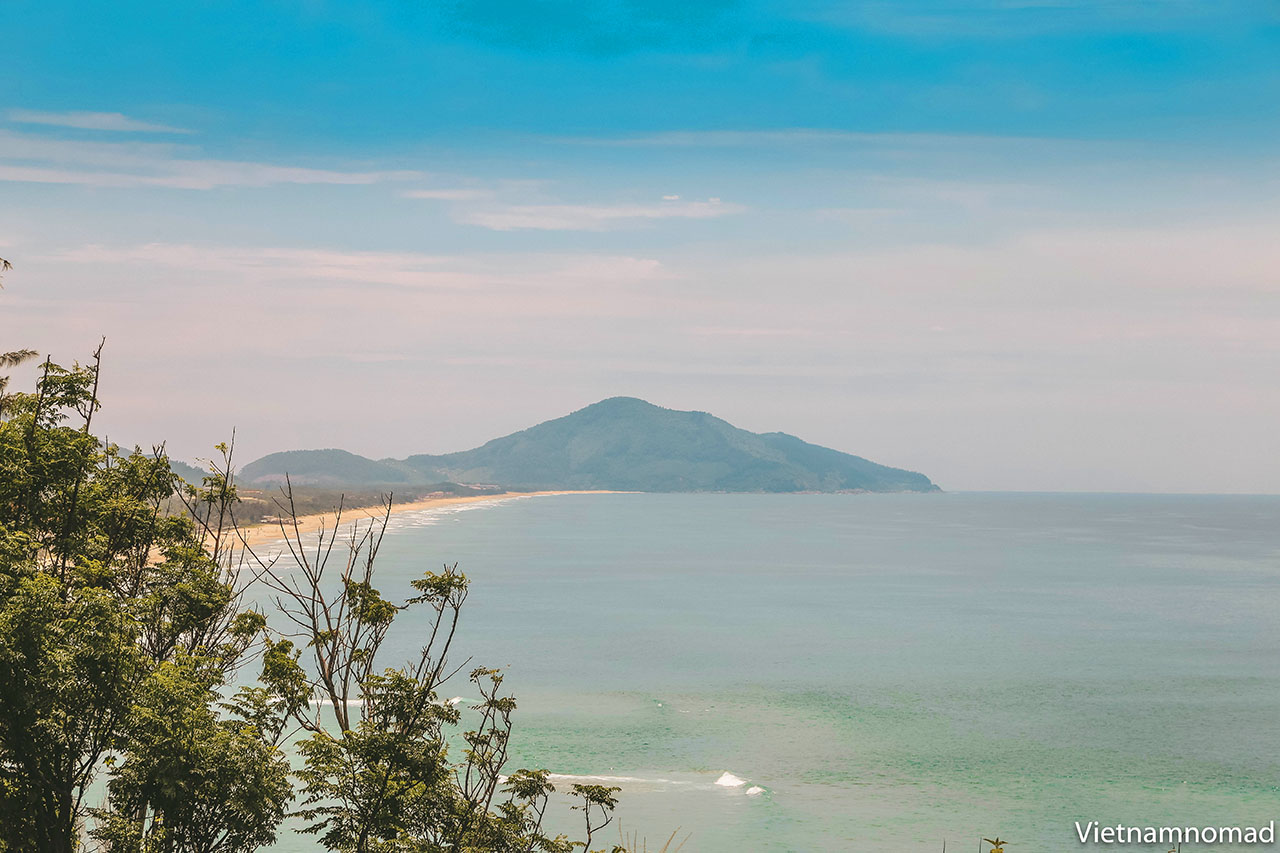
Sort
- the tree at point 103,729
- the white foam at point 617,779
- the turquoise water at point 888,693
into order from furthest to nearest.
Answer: the white foam at point 617,779, the turquoise water at point 888,693, the tree at point 103,729

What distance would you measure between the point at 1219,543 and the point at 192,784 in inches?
6311

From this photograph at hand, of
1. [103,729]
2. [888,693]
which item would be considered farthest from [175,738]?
[888,693]

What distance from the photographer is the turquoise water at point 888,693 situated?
2786 cm

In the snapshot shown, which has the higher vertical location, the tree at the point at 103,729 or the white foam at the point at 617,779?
the tree at the point at 103,729

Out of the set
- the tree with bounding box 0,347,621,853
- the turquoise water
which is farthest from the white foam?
the tree with bounding box 0,347,621,853

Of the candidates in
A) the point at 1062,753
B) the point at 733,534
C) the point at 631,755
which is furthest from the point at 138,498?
the point at 733,534

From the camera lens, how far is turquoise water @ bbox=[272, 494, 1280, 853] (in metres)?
27.9

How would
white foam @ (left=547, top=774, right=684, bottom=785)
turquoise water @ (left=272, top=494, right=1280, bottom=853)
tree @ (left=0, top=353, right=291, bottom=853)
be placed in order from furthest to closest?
white foam @ (left=547, top=774, right=684, bottom=785), turquoise water @ (left=272, top=494, right=1280, bottom=853), tree @ (left=0, top=353, right=291, bottom=853)

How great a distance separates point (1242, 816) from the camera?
1093 inches

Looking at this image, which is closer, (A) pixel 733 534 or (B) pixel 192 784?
(B) pixel 192 784

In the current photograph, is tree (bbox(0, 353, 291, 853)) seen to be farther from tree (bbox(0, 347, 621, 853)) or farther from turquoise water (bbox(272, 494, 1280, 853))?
turquoise water (bbox(272, 494, 1280, 853))

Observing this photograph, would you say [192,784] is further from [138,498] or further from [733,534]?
[733,534]

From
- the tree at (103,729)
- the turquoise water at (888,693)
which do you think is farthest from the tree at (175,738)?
the turquoise water at (888,693)

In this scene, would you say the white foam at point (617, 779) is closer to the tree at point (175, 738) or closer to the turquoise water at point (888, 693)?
the turquoise water at point (888, 693)
